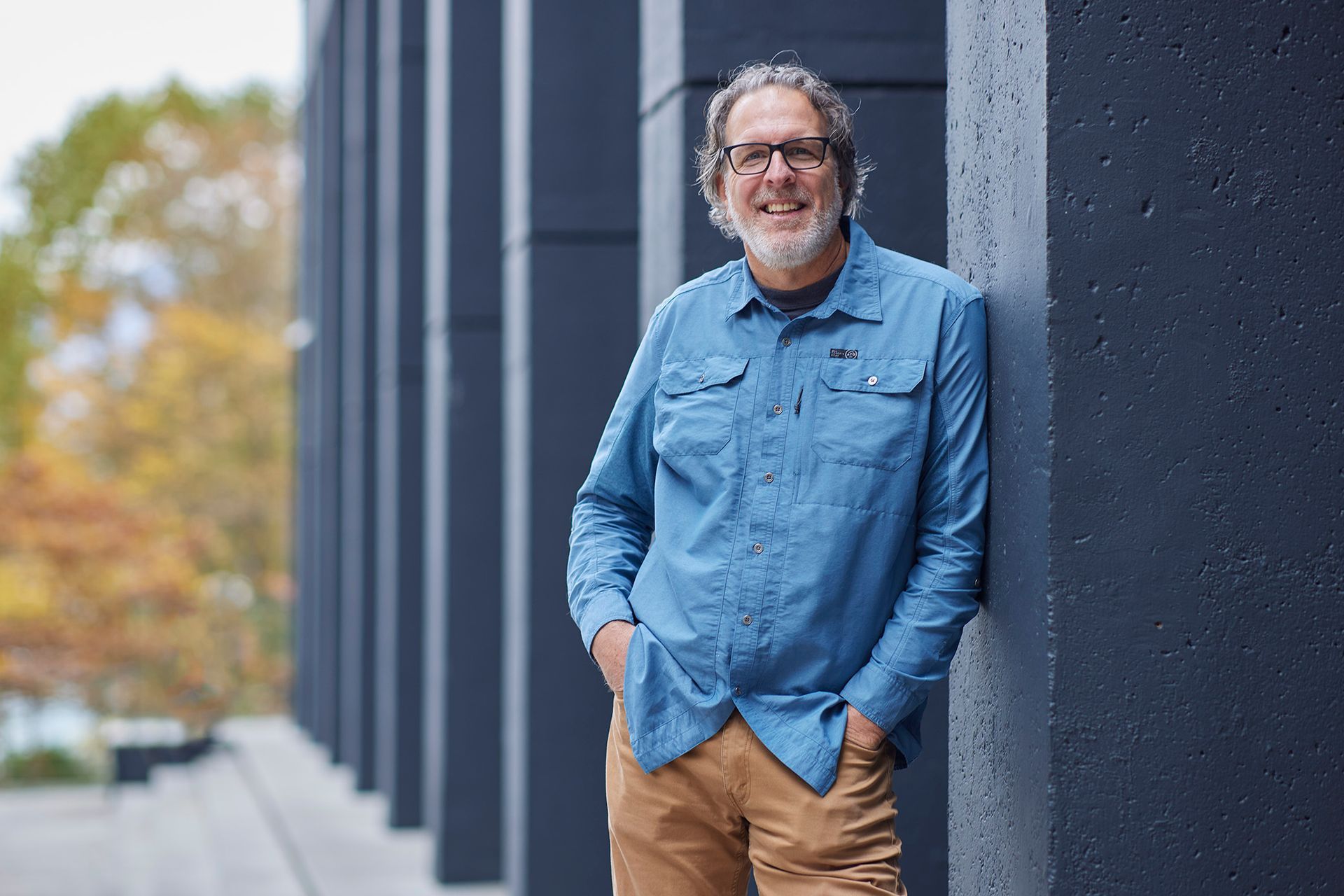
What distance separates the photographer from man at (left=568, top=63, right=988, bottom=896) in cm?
266

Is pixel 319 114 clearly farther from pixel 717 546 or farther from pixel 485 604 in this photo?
pixel 717 546

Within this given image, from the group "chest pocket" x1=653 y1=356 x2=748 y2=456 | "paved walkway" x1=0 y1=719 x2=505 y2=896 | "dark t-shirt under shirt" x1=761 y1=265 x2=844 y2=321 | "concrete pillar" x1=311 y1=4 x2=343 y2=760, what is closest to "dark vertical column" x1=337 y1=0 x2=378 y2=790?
"paved walkway" x1=0 y1=719 x2=505 y2=896

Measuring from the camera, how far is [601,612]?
2.93 m

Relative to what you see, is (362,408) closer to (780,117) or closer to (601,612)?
(601,612)

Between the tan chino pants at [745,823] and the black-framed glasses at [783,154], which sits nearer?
the tan chino pants at [745,823]

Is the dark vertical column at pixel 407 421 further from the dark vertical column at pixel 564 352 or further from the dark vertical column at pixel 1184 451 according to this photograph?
the dark vertical column at pixel 1184 451

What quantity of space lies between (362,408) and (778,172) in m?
10.4

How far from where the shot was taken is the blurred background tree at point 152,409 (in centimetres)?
2522

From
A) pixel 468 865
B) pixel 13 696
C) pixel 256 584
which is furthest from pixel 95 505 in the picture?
pixel 468 865

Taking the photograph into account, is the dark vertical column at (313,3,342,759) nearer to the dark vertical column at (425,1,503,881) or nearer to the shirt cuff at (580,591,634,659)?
the dark vertical column at (425,1,503,881)

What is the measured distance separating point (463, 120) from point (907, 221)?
429 centimetres

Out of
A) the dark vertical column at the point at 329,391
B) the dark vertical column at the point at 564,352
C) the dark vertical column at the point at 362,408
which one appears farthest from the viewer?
the dark vertical column at the point at 329,391

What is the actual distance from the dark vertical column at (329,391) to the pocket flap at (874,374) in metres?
13.1

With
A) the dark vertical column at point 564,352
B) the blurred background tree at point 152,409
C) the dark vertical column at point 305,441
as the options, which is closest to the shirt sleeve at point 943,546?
the dark vertical column at point 564,352
